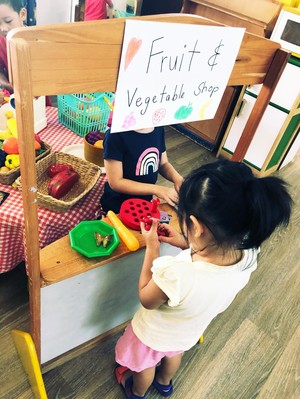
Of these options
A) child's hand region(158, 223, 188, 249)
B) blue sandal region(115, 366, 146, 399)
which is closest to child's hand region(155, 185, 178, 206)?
child's hand region(158, 223, 188, 249)

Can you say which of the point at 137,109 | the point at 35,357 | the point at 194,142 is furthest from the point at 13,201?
the point at 194,142

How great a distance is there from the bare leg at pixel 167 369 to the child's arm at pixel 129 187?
0.53 m

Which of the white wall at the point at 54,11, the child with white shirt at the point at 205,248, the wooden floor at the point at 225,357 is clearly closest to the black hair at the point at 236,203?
the child with white shirt at the point at 205,248

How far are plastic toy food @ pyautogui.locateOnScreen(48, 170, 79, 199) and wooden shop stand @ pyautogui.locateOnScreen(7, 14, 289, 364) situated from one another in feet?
0.68

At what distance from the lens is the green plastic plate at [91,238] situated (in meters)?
0.86

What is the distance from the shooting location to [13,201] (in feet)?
3.39

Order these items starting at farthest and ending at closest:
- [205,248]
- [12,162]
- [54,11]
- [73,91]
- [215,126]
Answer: [54,11], [215,126], [12,162], [205,248], [73,91]

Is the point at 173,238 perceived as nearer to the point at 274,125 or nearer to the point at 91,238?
the point at 91,238

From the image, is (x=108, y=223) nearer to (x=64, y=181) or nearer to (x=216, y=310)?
(x=64, y=181)

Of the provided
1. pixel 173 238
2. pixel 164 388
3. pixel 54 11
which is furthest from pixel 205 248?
pixel 54 11

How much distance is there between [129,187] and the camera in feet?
3.41

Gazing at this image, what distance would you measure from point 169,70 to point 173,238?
458 mm

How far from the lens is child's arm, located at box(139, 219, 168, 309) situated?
0.76 metres

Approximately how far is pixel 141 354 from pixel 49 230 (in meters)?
0.48
